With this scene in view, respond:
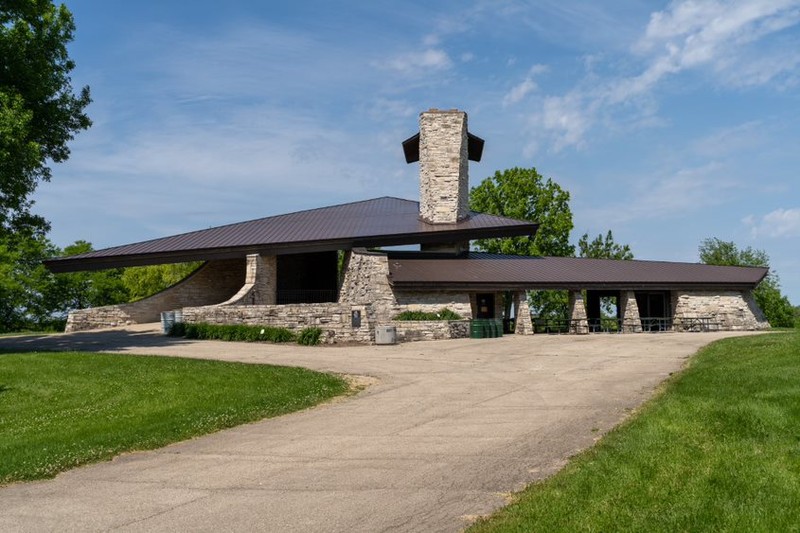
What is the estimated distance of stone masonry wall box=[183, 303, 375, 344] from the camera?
77.5 ft

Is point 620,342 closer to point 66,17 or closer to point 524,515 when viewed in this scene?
point 524,515

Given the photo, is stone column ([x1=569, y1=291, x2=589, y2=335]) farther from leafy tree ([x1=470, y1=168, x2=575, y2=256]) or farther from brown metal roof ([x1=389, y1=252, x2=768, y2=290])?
leafy tree ([x1=470, y1=168, x2=575, y2=256])

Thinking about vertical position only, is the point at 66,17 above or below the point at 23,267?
above

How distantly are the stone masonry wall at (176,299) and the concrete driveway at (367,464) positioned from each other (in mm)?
22004

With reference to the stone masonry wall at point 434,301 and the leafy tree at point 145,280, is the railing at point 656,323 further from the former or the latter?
the leafy tree at point 145,280

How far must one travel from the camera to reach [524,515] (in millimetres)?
5281

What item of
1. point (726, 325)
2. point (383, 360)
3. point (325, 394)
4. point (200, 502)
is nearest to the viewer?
point (200, 502)

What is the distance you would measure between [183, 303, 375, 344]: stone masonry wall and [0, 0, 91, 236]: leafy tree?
7.35 m

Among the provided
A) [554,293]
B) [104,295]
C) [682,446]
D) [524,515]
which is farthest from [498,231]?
[104,295]

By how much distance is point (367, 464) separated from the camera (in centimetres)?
741

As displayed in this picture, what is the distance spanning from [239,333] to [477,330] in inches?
369

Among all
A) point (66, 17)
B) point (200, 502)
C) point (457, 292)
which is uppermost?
point (66, 17)

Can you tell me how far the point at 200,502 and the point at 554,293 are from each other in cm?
4573

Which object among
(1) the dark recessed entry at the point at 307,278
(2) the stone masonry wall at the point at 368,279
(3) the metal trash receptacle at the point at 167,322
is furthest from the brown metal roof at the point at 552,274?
(3) the metal trash receptacle at the point at 167,322
